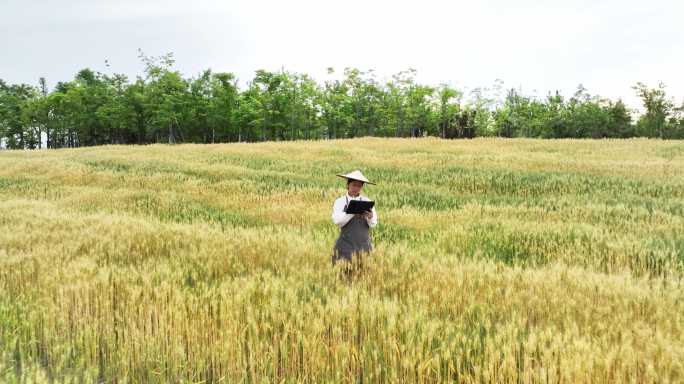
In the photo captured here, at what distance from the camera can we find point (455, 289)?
4.82 m

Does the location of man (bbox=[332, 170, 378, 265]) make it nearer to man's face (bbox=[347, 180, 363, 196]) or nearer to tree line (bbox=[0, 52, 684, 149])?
man's face (bbox=[347, 180, 363, 196])

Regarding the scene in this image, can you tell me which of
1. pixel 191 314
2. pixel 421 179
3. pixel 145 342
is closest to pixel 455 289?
pixel 191 314

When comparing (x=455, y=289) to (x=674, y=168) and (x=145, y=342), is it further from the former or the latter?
(x=674, y=168)

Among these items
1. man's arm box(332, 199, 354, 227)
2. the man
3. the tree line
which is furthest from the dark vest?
the tree line

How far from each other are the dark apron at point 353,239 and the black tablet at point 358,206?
49 cm

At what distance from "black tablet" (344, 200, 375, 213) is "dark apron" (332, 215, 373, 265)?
486 mm

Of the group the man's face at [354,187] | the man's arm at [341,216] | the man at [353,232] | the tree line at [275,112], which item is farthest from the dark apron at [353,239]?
the tree line at [275,112]

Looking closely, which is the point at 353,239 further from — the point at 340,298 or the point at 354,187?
the point at 340,298

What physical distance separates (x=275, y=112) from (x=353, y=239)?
2712 inches

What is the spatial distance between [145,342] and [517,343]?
2932 mm

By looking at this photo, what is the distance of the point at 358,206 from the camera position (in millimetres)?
5359

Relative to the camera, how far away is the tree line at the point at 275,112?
2908 inches

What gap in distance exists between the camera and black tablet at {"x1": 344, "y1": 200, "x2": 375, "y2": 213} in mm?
5340

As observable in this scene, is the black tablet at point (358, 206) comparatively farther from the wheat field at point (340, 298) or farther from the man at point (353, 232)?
the wheat field at point (340, 298)
